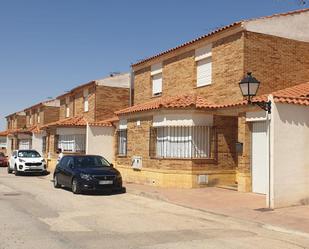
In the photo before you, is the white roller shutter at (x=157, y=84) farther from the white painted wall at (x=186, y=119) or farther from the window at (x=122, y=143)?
the white painted wall at (x=186, y=119)

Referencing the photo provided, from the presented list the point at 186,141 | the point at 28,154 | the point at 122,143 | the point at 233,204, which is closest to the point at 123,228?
the point at 233,204

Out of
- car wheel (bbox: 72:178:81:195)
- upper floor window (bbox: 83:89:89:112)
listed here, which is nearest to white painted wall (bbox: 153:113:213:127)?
car wheel (bbox: 72:178:81:195)

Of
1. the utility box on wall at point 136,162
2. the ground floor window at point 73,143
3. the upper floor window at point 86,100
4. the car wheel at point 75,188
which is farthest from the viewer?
the upper floor window at point 86,100

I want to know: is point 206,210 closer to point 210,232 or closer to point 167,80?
point 210,232

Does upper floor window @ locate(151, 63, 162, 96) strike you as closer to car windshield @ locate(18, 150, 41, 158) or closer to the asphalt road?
car windshield @ locate(18, 150, 41, 158)

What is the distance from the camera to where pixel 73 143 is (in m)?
28.9

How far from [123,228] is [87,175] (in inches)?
273

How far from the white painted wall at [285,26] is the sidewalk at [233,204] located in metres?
6.32

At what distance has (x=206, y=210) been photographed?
12164mm

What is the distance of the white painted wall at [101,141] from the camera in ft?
85.7

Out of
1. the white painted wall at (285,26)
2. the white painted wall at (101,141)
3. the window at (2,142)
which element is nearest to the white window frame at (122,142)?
the white painted wall at (101,141)

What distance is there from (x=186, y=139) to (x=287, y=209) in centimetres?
615

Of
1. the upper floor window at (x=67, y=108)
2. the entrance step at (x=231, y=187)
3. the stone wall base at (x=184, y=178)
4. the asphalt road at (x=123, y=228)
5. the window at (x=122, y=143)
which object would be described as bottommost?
the asphalt road at (x=123, y=228)

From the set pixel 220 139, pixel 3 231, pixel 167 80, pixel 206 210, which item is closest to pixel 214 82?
pixel 220 139
